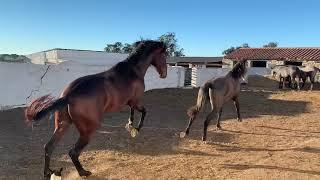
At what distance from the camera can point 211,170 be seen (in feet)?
21.1

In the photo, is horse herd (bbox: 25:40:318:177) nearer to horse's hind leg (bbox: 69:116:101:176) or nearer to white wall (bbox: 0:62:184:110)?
horse's hind leg (bbox: 69:116:101:176)

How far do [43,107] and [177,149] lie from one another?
10.7 ft

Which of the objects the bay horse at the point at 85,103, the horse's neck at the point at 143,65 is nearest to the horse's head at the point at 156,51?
the horse's neck at the point at 143,65

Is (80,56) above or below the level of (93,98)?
above

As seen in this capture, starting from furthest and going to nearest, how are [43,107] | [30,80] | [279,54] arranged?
[279,54]
[30,80]
[43,107]

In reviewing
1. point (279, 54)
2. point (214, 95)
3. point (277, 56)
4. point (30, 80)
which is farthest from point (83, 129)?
point (279, 54)

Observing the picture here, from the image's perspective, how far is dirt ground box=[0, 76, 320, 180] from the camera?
631 cm

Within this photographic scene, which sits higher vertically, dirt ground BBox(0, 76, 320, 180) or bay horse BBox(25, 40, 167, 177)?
bay horse BBox(25, 40, 167, 177)

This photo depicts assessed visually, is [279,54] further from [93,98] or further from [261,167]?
[93,98]

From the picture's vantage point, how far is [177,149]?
805cm

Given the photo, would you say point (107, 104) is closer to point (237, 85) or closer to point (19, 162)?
point (19, 162)

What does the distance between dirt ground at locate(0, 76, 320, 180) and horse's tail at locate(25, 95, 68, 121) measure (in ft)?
3.47

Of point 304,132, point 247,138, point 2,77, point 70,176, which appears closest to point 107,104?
point 70,176

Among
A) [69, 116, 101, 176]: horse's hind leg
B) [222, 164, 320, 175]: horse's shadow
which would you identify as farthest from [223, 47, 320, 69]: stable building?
[69, 116, 101, 176]: horse's hind leg
